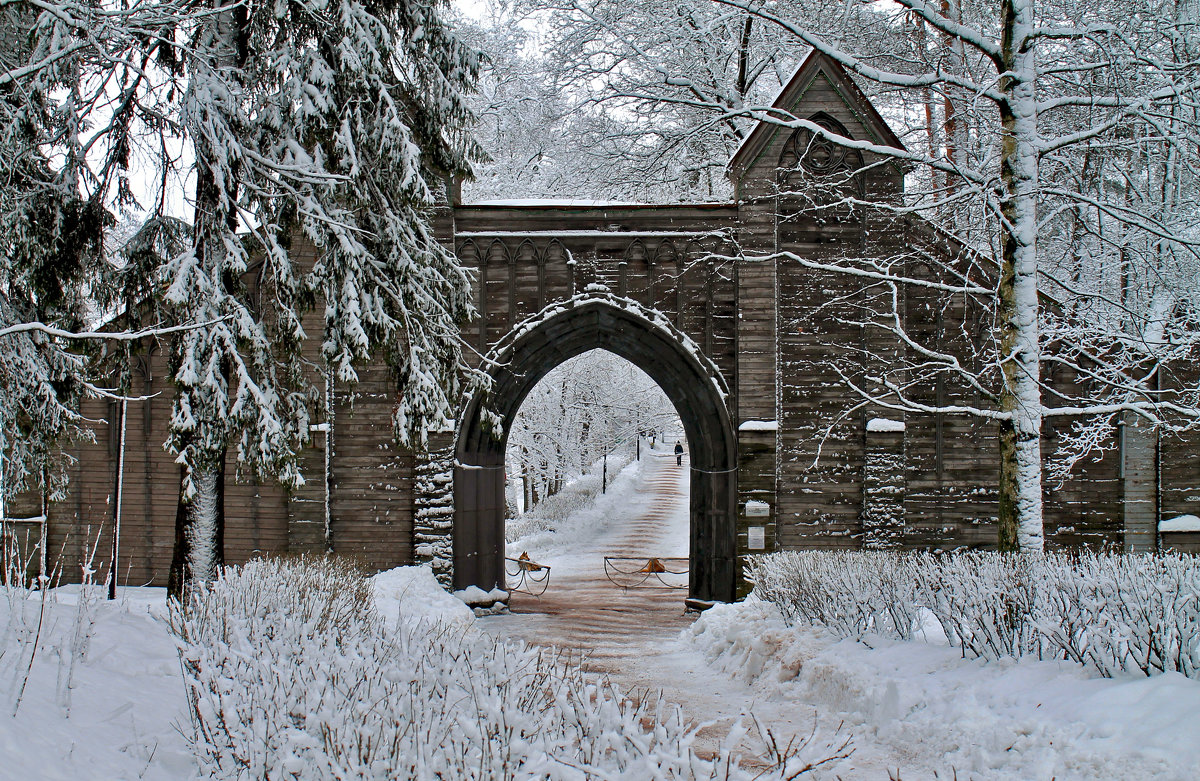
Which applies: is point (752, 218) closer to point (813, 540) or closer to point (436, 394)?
point (813, 540)

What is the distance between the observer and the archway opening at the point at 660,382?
43.3ft

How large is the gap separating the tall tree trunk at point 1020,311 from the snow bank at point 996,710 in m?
1.61

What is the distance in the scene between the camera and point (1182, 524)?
12.7 meters

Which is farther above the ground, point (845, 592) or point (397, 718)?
point (397, 718)

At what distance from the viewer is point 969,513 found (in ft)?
42.5

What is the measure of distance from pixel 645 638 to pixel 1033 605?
677 cm

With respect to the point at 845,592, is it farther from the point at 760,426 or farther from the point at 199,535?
the point at 199,535

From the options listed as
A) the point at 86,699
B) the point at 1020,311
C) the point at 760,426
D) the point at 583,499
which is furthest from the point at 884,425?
the point at 583,499

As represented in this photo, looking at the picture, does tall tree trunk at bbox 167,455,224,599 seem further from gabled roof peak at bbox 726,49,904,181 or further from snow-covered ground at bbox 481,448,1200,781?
gabled roof peak at bbox 726,49,904,181

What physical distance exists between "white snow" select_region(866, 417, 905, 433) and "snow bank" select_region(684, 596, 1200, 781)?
5.88 metres

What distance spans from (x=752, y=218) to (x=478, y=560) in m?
7.41

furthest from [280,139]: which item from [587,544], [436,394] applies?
[587,544]

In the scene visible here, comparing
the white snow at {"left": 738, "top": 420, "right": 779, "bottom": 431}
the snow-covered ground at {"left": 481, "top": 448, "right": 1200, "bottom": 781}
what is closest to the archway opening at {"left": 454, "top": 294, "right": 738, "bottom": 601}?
the white snow at {"left": 738, "top": 420, "right": 779, "bottom": 431}

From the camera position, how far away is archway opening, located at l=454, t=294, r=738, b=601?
43.3 ft
